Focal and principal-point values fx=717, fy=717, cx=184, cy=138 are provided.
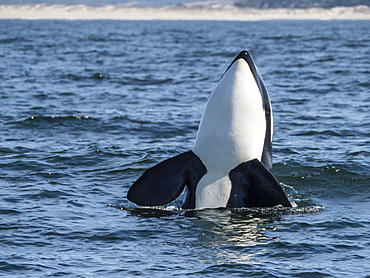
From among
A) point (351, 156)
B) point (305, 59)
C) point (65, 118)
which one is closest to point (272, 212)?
point (351, 156)

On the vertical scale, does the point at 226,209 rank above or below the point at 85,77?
below

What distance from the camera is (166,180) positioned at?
1027 cm

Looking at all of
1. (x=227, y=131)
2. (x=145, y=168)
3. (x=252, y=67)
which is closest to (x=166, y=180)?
(x=227, y=131)

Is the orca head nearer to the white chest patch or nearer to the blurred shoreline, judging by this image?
the white chest patch

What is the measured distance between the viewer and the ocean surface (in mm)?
8625

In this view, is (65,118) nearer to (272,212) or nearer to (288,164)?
(288,164)

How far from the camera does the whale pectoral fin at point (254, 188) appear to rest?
10070mm

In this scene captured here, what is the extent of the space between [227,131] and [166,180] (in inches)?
44.2

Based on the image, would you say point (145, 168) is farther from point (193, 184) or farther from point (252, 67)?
point (252, 67)

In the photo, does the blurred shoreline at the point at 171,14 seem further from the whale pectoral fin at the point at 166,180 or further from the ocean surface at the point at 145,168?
the whale pectoral fin at the point at 166,180

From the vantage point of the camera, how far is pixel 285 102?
22812 millimetres

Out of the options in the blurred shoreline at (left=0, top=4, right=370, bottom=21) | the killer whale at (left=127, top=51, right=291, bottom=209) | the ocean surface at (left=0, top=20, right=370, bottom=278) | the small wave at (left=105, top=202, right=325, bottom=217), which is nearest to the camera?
the ocean surface at (left=0, top=20, right=370, bottom=278)

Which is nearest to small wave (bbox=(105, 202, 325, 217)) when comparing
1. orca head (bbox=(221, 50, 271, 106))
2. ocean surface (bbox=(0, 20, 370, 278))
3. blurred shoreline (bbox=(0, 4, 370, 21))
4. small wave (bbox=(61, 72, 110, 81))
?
ocean surface (bbox=(0, 20, 370, 278))

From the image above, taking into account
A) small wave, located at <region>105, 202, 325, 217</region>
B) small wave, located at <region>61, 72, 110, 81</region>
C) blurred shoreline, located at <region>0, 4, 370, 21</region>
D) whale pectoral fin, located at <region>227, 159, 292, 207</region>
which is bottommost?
small wave, located at <region>105, 202, 325, 217</region>
